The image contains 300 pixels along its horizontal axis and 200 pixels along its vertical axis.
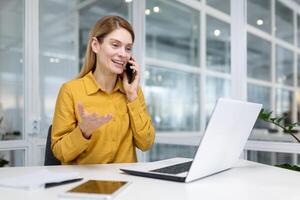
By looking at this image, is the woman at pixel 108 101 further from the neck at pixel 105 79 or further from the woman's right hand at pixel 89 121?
the woman's right hand at pixel 89 121

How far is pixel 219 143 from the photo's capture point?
1.06 m

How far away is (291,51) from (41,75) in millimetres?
2575

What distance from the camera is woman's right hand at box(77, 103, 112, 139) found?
1.20 m

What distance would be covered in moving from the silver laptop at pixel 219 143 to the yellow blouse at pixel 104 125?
414 millimetres

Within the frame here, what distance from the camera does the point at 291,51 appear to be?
3.56m

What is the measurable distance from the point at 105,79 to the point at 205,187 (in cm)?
96

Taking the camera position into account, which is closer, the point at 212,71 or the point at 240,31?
the point at 240,31

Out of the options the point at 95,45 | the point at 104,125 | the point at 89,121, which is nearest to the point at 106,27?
the point at 95,45

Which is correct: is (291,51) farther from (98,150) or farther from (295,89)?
(98,150)

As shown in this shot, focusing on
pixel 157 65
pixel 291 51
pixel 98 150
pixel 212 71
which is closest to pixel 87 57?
pixel 98 150

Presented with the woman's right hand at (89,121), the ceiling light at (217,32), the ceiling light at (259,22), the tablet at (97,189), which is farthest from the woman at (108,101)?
the ceiling light at (217,32)

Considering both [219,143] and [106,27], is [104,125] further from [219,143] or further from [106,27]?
[219,143]

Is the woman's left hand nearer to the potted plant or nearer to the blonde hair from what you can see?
the blonde hair

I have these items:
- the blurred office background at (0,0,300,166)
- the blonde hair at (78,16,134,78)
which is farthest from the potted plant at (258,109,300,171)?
the blonde hair at (78,16,134,78)
